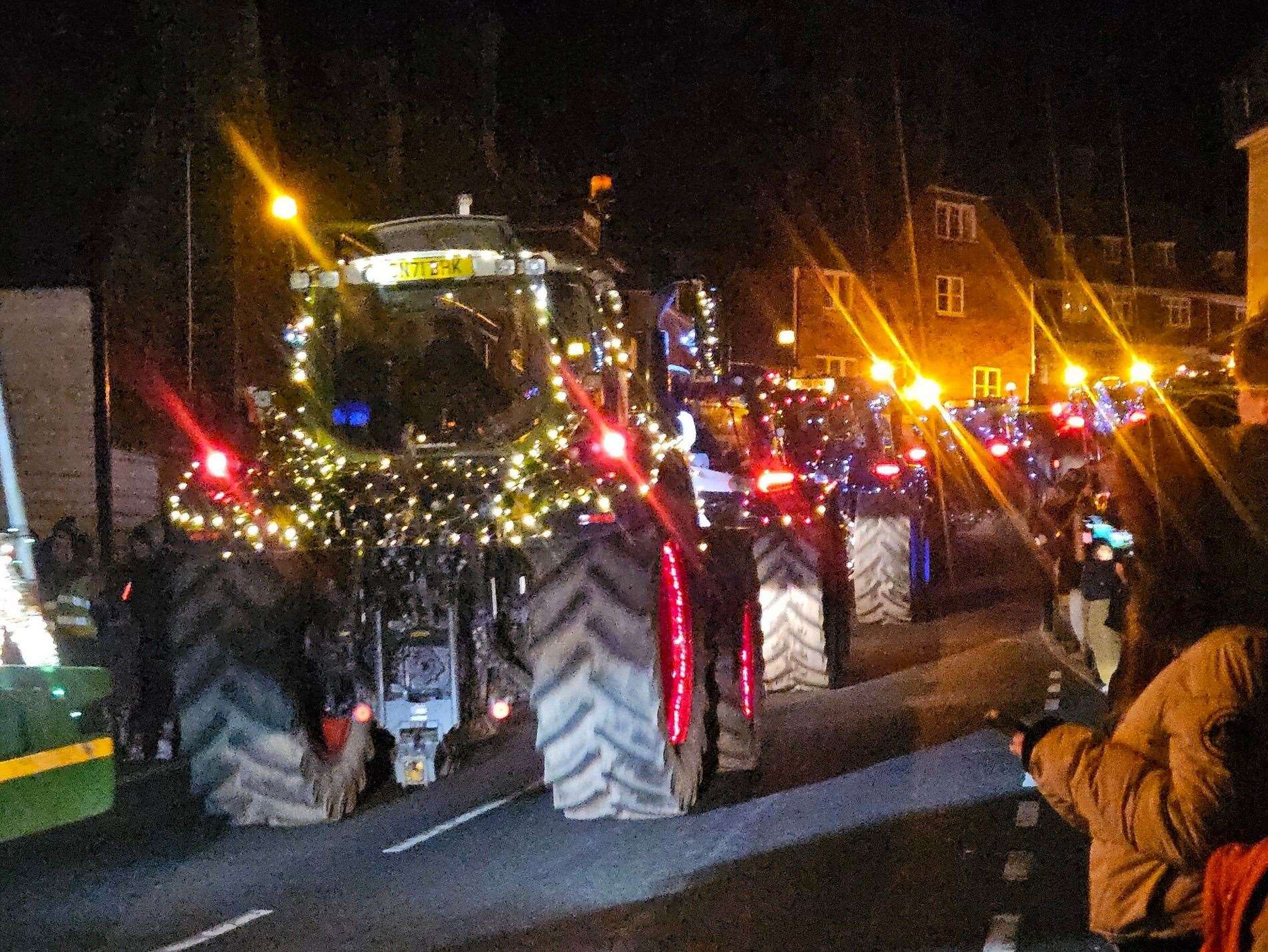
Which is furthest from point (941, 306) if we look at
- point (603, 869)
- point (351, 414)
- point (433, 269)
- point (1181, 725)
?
point (1181, 725)

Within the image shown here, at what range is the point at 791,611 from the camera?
37.8 ft

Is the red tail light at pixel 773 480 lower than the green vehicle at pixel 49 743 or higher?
higher

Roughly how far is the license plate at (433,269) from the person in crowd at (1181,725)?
208 inches

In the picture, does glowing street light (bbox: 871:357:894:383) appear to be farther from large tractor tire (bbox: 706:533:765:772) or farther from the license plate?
the license plate

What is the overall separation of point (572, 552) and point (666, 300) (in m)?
2.52

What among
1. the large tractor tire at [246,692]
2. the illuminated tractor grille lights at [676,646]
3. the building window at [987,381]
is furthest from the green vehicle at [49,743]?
the building window at [987,381]

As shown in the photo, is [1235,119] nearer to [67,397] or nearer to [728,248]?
[728,248]

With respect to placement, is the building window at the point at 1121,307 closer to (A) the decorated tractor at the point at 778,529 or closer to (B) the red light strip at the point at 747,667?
(A) the decorated tractor at the point at 778,529

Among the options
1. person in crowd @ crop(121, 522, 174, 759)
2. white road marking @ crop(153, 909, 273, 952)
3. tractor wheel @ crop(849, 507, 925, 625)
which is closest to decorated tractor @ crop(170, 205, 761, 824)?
white road marking @ crop(153, 909, 273, 952)

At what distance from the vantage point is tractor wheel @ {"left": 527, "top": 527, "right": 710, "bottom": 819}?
6.64m

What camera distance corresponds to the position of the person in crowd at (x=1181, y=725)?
2.53 meters

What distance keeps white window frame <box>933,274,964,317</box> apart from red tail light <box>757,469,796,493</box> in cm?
3377

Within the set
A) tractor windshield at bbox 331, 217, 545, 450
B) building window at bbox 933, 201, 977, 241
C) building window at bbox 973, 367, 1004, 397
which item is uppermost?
building window at bbox 933, 201, 977, 241

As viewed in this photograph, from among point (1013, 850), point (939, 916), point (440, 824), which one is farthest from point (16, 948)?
point (1013, 850)
